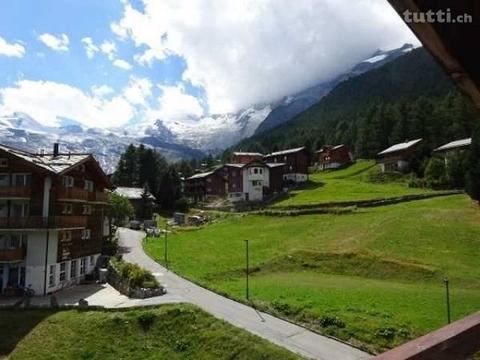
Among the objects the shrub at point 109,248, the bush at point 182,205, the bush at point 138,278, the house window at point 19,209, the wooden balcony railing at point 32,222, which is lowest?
the bush at point 138,278

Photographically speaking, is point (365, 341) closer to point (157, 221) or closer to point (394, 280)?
point (394, 280)

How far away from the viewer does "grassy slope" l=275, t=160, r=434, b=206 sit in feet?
252

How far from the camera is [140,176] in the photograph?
389ft

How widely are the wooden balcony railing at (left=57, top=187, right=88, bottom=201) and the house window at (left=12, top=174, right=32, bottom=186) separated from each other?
2553mm

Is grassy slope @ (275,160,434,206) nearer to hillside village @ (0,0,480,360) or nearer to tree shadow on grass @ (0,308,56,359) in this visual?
hillside village @ (0,0,480,360)

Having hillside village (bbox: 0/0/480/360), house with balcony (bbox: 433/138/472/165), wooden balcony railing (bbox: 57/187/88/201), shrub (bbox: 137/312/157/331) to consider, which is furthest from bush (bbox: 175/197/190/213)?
shrub (bbox: 137/312/157/331)

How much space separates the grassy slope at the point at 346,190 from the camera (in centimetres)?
7688

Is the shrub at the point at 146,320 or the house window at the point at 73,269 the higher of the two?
the house window at the point at 73,269

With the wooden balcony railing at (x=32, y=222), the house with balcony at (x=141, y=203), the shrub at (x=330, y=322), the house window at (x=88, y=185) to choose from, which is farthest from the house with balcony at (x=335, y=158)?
the shrub at (x=330, y=322)

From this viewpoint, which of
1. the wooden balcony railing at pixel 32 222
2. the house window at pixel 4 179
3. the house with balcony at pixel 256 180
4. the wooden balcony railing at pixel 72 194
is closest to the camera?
the wooden balcony railing at pixel 32 222

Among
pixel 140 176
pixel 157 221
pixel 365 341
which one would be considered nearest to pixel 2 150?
pixel 365 341

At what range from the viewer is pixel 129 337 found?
1147 inches

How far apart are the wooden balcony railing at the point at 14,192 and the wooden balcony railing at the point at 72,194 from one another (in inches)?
103

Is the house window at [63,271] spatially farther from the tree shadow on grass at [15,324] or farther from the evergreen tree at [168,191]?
the evergreen tree at [168,191]
